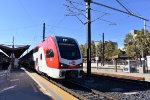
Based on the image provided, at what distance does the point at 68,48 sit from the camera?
17.4 metres

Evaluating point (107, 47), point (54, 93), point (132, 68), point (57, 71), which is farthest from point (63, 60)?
point (107, 47)

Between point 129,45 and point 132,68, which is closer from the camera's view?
point 132,68

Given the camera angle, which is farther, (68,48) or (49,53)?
(49,53)

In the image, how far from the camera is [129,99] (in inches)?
443

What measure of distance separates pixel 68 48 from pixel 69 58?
86cm

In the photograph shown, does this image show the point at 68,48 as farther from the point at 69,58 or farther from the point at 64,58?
the point at 64,58

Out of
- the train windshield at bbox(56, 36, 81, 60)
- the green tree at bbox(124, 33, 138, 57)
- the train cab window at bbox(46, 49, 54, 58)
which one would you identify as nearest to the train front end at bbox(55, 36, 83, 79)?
the train windshield at bbox(56, 36, 81, 60)

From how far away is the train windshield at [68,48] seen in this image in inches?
664

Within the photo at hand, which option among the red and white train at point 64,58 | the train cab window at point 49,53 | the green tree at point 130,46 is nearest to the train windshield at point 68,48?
the red and white train at point 64,58

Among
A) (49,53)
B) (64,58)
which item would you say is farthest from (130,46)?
(64,58)

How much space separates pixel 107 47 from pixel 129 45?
93.3 feet

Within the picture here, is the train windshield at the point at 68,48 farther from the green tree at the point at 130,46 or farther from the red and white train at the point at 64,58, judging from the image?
the green tree at the point at 130,46

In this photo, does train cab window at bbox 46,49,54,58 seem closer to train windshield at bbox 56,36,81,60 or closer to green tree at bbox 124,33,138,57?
train windshield at bbox 56,36,81,60

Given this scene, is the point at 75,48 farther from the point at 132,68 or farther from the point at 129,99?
the point at 132,68
